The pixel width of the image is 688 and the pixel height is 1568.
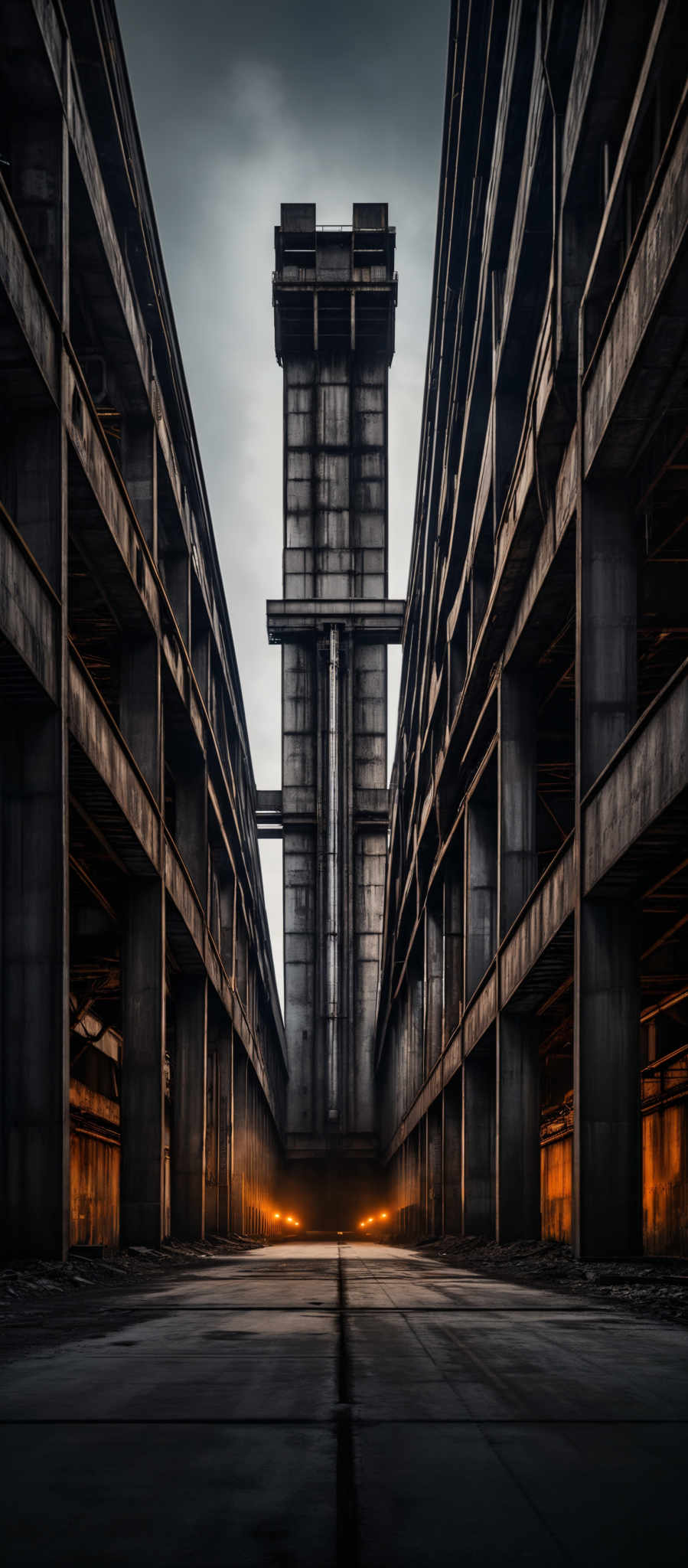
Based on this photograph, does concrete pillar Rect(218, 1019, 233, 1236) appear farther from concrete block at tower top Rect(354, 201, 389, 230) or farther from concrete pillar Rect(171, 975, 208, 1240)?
concrete block at tower top Rect(354, 201, 389, 230)

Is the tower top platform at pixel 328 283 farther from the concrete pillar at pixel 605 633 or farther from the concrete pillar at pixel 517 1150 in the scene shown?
the concrete pillar at pixel 605 633

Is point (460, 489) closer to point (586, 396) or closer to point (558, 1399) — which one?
point (586, 396)

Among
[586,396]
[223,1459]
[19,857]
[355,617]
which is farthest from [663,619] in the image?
[355,617]

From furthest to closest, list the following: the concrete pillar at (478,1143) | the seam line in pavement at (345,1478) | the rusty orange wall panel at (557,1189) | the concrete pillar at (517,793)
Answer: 1. the rusty orange wall panel at (557,1189)
2. the concrete pillar at (478,1143)
3. the concrete pillar at (517,793)
4. the seam line in pavement at (345,1478)

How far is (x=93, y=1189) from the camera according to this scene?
33812mm

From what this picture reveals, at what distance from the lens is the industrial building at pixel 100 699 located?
15.7 meters

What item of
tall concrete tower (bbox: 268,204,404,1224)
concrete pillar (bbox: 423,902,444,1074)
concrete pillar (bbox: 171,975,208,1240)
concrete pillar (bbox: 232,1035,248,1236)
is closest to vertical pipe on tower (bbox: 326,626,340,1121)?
tall concrete tower (bbox: 268,204,404,1224)

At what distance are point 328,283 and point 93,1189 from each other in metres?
47.5

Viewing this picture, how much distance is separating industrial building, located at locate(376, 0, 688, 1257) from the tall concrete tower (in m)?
23.7

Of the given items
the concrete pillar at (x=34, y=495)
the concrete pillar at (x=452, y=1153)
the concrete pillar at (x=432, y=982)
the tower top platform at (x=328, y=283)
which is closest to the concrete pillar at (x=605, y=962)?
the concrete pillar at (x=34, y=495)

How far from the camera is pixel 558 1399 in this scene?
5.43 metres

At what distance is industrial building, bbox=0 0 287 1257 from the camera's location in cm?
1572

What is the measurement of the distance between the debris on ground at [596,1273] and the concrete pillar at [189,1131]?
24.0 ft

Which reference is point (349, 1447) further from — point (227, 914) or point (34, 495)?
point (227, 914)
